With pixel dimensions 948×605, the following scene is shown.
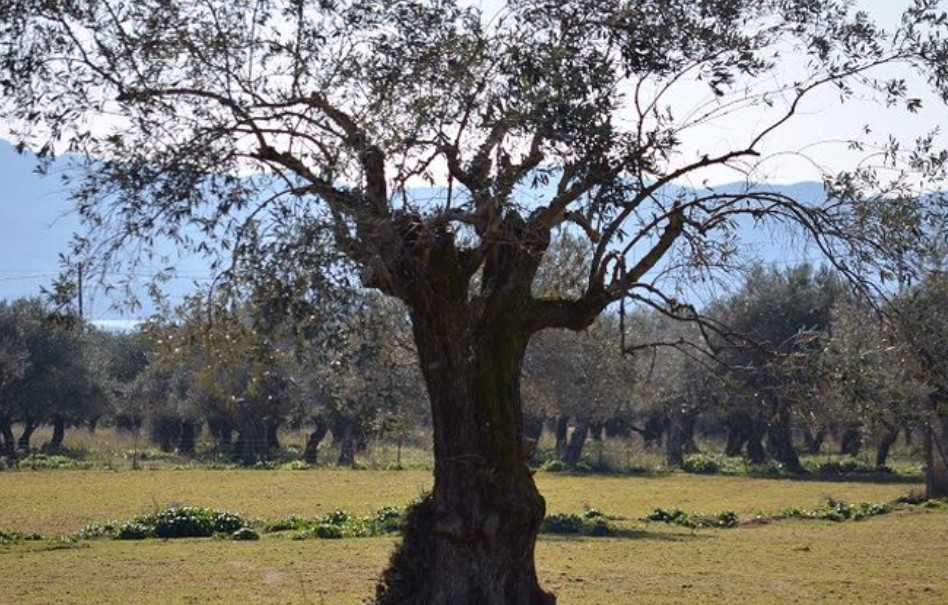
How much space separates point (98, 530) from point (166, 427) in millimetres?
51730

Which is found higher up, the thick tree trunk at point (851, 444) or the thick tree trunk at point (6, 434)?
the thick tree trunk at point (851, 444)

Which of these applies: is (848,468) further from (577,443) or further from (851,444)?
(851,444)

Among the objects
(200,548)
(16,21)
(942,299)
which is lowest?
(200,548)

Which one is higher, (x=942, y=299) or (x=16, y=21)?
(x=16, y=21)

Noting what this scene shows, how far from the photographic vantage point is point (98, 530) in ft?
87.2

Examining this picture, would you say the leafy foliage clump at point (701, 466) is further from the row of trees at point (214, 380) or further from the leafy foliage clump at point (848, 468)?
the row of trees at point (214, 380)

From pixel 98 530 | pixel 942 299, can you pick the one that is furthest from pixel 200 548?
pixel 942 299

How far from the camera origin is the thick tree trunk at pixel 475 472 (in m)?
13.1

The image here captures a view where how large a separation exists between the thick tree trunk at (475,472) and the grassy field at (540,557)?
4.25m

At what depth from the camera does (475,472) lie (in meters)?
13.2

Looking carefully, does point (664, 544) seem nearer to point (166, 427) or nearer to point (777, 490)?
point (777, 490)

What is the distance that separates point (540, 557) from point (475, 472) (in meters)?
10.3

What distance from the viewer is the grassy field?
18.4 m

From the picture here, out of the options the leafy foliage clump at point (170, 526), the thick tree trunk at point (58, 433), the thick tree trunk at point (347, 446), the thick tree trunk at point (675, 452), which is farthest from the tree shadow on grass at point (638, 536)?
the thick tree trunk at point (58, 433)
